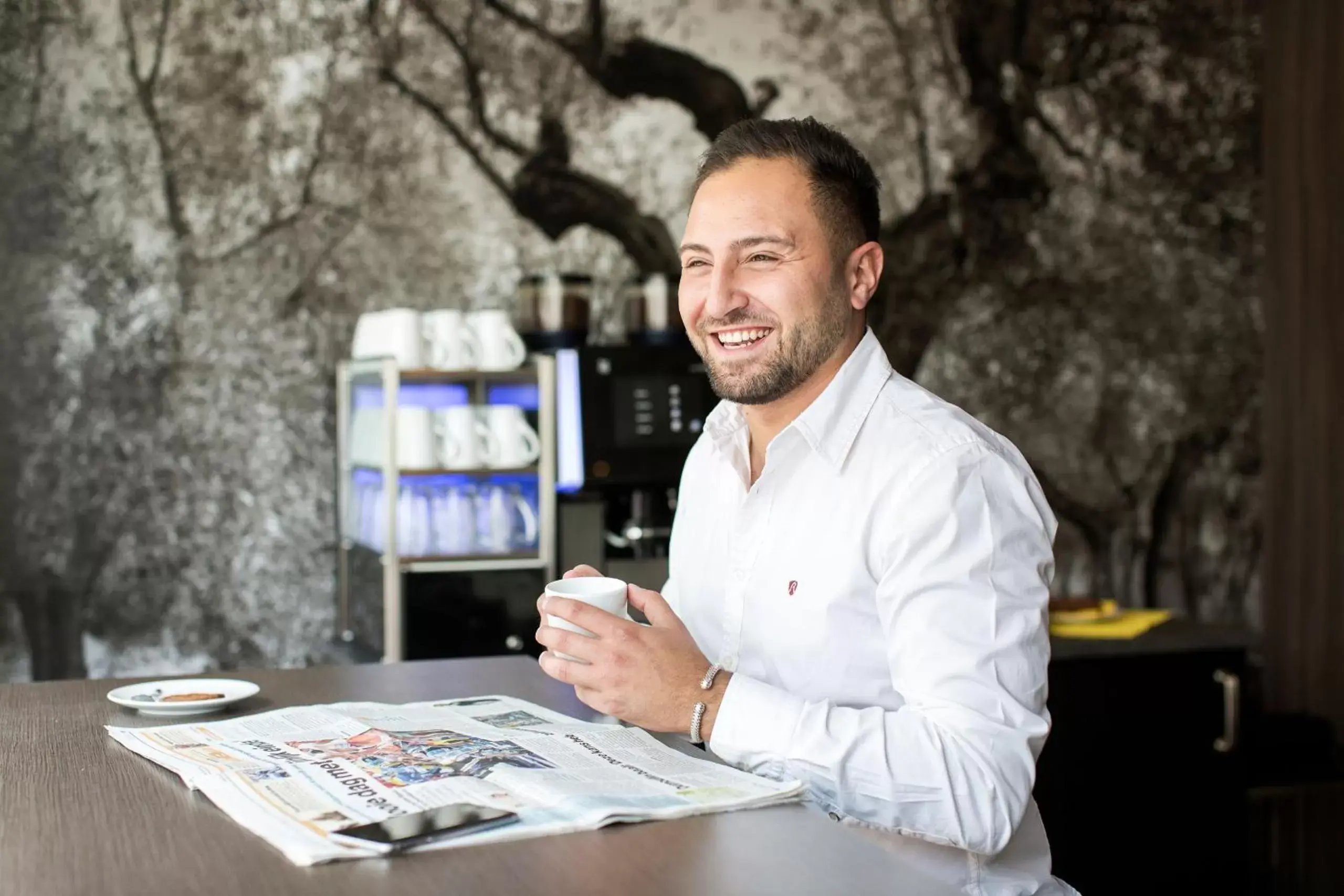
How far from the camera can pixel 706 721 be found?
1396mm

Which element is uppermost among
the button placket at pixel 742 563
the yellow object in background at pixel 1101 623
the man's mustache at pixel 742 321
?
the man's mustache at pixel 742 321

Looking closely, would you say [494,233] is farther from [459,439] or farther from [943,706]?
[943,706]

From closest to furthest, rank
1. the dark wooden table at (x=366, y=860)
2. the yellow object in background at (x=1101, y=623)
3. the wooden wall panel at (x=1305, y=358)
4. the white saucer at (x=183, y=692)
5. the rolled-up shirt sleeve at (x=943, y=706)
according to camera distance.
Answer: the dark wooden table at (x=366, y=860), the rolled-up shirt sleeve at (x=943, y=706), the white saucer at (x=183, y=692), the yellow object in background at (x=1101, y=623), the wooden wall panel at (x=1305, y=358)

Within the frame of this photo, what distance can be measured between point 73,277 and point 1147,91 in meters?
3.68

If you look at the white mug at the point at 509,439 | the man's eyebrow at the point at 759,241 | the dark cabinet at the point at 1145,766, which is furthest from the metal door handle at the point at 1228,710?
the white mug at the point at 509,439

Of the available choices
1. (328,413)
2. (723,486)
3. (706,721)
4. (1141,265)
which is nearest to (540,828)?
(706,721)

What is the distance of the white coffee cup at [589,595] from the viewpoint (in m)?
1.38

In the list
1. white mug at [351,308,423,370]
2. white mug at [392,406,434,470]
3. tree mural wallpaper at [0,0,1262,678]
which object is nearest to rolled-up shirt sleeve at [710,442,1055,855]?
white mug at [392,406,434,470]

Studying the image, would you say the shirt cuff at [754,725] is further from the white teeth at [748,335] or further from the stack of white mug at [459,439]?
the stack of white mug at [459,439]

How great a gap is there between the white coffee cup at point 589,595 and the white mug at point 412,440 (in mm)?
2229

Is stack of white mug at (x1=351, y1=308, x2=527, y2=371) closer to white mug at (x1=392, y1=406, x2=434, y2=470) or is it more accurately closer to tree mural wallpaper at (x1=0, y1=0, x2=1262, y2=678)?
white mug at (x1=392, y1=406, x2=434, y2=470)

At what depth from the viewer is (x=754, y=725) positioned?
1384mm

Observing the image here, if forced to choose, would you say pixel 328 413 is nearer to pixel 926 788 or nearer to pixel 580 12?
pixel 580 12

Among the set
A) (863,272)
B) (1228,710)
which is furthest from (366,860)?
(1228,710)
